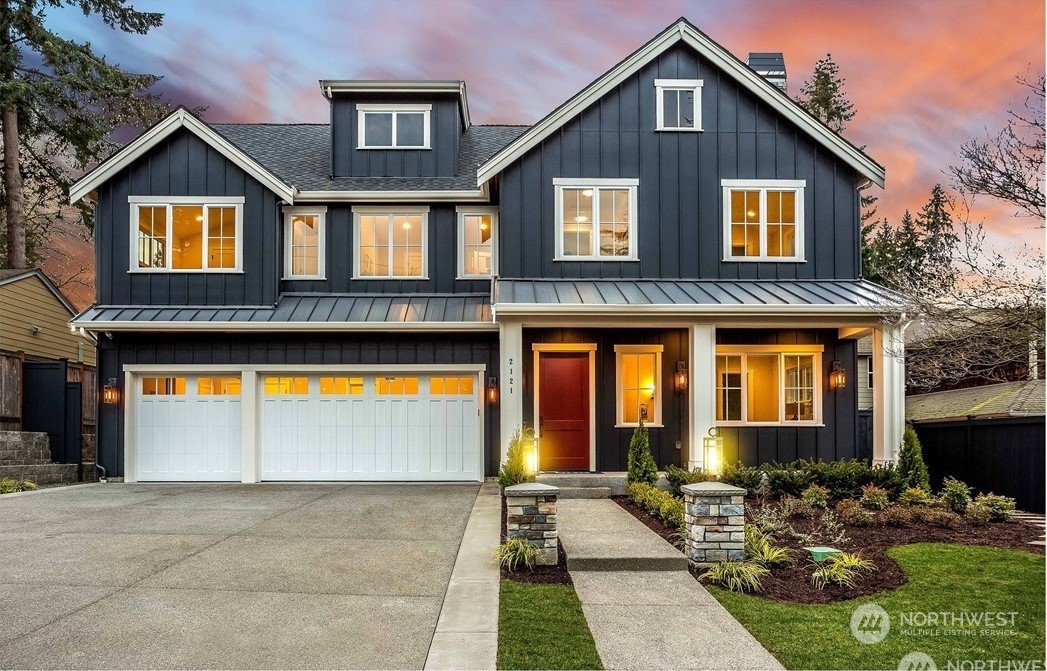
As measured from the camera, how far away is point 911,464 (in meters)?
11.5

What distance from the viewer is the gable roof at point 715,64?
1337 cm

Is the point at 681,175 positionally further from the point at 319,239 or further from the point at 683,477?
the point at 319,239

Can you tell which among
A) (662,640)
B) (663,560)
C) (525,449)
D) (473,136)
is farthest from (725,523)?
(473,136)

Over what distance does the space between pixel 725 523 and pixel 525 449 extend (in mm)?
4917

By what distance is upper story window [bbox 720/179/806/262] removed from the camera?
13648mm

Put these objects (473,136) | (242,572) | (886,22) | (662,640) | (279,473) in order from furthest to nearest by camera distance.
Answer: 1. (473,136)
2. (279,473)
3. (886,22)
4. (242,572)
5. (662,640)

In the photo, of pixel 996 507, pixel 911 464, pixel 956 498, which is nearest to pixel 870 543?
pixel 996 507

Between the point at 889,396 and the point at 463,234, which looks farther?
the point at 463,234

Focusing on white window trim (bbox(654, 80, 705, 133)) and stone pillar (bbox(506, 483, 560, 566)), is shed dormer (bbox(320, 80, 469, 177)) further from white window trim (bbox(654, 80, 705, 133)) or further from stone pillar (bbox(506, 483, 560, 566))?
stone pillar (bbox(506, 483, 560, 566))

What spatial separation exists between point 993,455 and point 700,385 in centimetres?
513

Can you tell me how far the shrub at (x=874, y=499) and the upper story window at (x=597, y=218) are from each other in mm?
5534

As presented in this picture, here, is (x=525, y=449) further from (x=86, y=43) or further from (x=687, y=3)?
(x=86, y=43)

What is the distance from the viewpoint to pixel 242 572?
21.0 feet

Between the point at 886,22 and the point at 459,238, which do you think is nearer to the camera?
the point at 886,22
